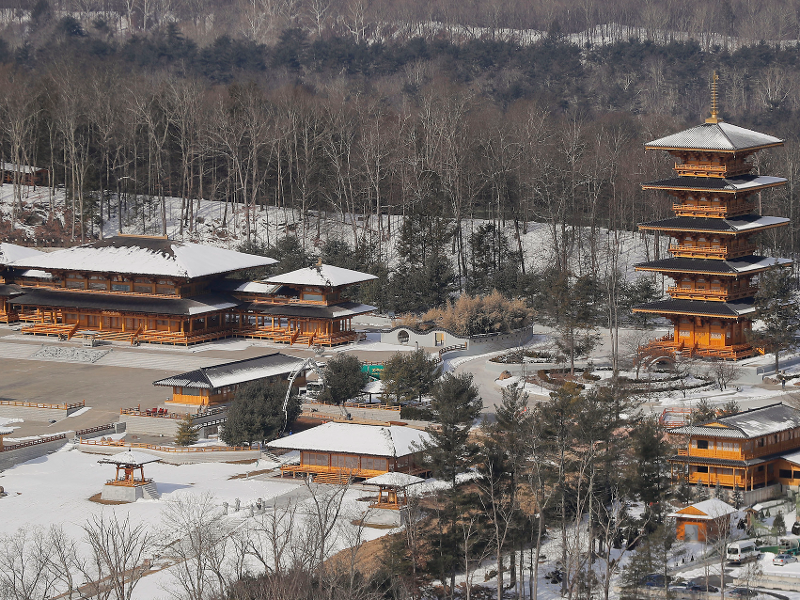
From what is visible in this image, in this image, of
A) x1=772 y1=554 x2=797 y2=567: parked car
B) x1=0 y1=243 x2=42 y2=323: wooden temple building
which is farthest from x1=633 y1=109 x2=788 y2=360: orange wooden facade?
x1=0 y1=243 x2=42 y2=323: wooden temple building

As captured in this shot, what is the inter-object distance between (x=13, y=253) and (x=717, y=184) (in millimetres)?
43782

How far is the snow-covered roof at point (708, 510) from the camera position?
52781 mm

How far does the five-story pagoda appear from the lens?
7888 cm

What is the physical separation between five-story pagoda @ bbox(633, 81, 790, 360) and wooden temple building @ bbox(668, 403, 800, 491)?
18.5 metres

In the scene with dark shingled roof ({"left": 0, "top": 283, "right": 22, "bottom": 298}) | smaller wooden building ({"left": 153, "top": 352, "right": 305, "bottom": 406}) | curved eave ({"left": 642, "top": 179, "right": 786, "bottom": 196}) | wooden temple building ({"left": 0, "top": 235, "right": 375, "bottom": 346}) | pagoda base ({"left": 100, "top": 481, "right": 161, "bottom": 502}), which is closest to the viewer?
pagoda base ({"left": 100, "top": 481, "right": 161, "bottom": 502})

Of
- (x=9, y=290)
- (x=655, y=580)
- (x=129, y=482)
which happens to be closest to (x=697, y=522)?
(x=655, y=580)

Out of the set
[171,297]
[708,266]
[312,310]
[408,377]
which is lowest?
[408,377]

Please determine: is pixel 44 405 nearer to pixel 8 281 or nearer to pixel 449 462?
pixel 8 281

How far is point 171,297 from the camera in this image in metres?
90.1

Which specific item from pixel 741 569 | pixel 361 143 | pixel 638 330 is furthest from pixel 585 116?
pixel 741 569

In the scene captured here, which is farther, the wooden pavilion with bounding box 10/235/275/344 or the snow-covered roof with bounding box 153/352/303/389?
the wooden pavilion with bounding box 10/235/275/344

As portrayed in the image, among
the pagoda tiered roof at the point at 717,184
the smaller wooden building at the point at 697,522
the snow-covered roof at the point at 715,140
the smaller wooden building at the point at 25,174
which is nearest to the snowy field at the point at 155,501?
the smaller wooden building at the point at 697,522

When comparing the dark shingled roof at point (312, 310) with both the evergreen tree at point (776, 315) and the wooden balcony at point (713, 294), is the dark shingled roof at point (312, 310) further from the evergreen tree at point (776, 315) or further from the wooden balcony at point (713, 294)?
the evergreen tree at point (776, 315)

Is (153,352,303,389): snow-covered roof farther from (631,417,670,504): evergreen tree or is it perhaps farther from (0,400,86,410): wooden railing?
(631,417,670,504): evergreen tree
